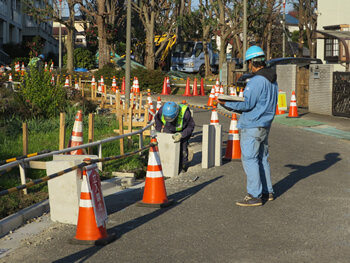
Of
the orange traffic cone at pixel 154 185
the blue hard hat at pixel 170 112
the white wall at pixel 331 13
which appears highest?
the white wall at pixel 331 13

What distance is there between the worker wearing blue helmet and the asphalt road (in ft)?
0.94

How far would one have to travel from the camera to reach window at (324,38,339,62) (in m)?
33.3

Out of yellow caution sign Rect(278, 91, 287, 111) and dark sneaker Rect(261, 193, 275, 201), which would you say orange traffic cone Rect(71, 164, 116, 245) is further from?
yellow caution sign Rect(278, 91, 287, 111)

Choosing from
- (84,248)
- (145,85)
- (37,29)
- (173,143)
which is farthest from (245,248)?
(37,29)

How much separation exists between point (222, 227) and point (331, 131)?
37.2ft

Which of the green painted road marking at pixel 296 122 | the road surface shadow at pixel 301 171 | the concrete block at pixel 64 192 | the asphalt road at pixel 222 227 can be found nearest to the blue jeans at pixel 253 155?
the asphalt road at pixel 222 227

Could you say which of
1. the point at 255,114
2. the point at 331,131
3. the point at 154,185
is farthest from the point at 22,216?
the point at 331,131

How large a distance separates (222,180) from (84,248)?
14.1ft

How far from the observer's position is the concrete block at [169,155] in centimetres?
1089

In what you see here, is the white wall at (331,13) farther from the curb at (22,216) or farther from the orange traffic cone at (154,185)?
the curb at (22,216)

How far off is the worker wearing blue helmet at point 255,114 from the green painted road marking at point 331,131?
27.7 ft

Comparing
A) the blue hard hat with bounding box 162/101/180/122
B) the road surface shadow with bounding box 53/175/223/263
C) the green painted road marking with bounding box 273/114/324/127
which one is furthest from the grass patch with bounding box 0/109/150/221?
the green painted road marking with bounding box 273/114/324/127

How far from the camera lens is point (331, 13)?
117 ft

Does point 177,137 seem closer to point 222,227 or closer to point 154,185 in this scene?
point 154,185
